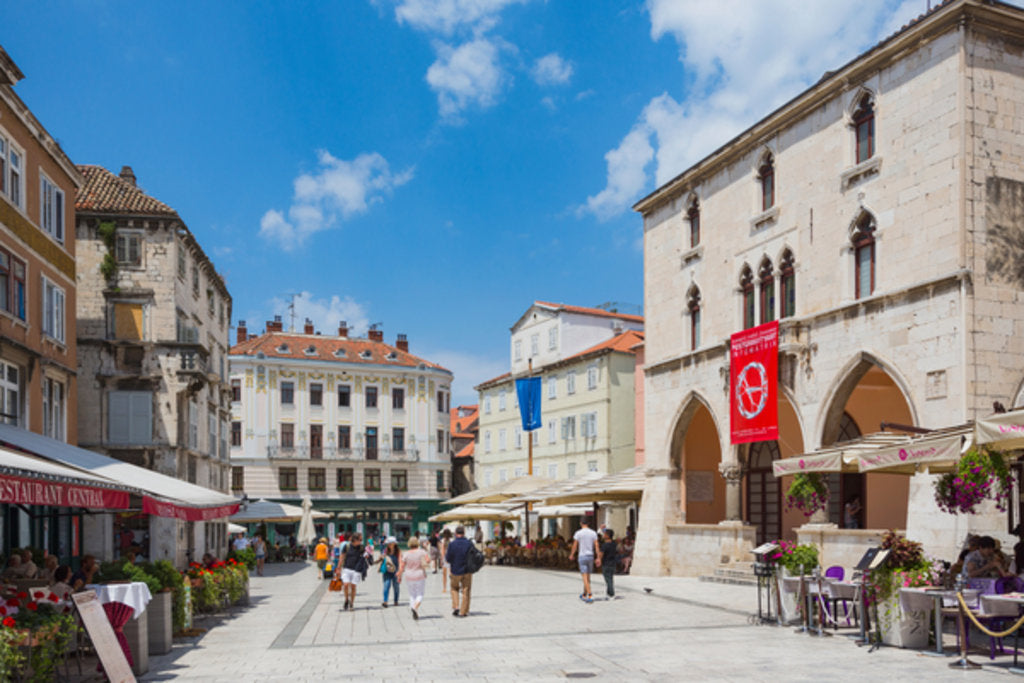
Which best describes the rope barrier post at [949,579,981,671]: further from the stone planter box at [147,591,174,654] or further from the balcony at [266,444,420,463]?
the balcony at [266,444,420,463]

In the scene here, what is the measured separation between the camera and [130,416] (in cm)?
3133

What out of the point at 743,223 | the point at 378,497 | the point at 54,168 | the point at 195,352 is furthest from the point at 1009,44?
the point at 378,497

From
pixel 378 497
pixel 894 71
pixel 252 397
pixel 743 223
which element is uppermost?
pixel 894 71

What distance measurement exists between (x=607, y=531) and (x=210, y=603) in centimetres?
851

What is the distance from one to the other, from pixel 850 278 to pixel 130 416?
72.4 ft

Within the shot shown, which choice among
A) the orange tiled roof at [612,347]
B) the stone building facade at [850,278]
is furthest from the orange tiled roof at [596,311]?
the stone building facade at [850,278]

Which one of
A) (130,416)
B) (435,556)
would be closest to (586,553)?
(435,556)

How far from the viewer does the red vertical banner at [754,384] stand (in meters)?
23.8

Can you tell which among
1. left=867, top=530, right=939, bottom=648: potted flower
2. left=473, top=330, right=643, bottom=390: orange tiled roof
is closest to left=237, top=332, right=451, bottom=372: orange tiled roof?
left=473, top=330, right=643, bottom=390: orange tiled roof

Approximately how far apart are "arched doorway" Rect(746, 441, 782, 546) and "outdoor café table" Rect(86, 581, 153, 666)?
64.2ft

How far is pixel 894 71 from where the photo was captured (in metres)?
20.6

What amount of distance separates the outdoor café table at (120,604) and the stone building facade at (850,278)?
13320mm

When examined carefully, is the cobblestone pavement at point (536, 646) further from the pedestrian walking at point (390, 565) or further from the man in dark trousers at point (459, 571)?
the pedestrian walking at point (390, 565)

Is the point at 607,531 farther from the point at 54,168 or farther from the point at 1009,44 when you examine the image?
the point at 54,168
